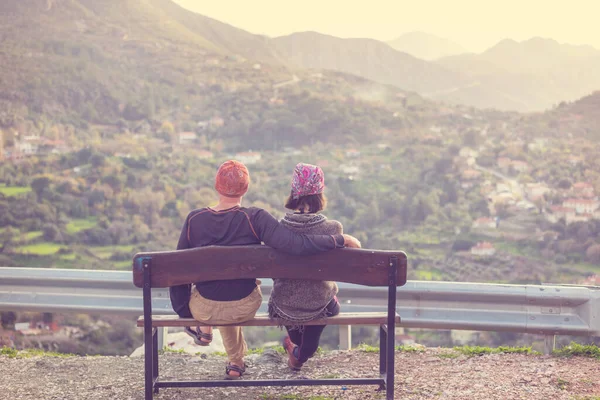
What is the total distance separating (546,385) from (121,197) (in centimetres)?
3392

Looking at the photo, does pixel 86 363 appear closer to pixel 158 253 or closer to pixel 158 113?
pixel 158 253

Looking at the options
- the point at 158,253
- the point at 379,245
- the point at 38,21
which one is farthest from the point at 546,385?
the point at 38,21

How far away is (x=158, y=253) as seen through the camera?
273cm

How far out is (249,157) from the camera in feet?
143

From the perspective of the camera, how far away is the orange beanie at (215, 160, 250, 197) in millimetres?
2939

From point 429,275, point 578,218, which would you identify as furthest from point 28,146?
point 578,218

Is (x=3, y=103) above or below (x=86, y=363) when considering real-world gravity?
above

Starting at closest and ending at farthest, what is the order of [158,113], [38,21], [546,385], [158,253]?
[158,253]
[546,385]
[38,21]
[158,113]

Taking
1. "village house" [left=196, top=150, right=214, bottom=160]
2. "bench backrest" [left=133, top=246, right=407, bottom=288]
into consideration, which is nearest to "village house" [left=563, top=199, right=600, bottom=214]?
"village house" [left=196, top=150, right=214, bottom=160]

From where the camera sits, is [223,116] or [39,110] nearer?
[39,110]

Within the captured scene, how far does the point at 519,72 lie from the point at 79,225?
38.6m

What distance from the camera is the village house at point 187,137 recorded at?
46062 mm

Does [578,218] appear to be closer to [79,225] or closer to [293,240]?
[79,225]

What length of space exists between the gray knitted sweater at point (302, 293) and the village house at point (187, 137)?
43.9 metres
